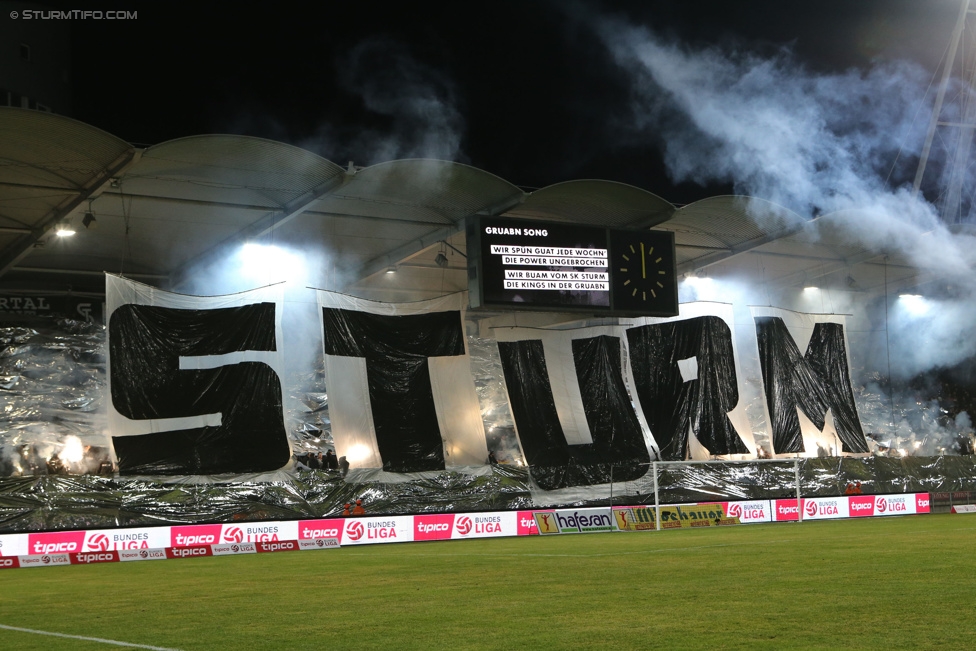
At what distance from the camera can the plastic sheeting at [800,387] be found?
30438 millimetres

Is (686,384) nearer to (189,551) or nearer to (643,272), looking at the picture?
(643,272)

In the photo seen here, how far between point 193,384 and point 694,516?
12.8 metres

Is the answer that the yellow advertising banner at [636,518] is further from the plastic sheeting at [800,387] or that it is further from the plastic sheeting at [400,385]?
the plastic sheeting at [800,387]

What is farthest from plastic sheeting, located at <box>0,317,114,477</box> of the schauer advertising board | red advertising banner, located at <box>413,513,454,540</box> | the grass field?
the schauer advertising board

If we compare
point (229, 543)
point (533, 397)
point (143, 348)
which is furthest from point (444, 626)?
point (533, 397)

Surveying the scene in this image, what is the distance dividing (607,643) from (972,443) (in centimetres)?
3347

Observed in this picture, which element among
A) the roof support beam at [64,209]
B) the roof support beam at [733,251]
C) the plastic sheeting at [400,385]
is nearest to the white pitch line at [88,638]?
the roof support beam at [64,209]

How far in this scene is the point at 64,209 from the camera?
923 inches

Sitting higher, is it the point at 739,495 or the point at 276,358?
the point at 276,358

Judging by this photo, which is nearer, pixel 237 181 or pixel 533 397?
pixel 237 181

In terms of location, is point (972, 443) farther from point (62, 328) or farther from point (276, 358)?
point (62, 328)

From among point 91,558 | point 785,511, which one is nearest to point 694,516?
point 785,511

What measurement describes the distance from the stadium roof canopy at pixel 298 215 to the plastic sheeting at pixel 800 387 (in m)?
2.82

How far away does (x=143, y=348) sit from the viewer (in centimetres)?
2348
